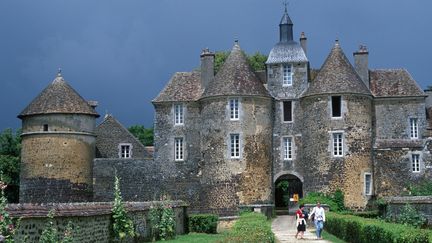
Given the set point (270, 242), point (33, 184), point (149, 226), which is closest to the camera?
point (270, 242)

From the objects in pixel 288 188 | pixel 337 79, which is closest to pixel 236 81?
pixel 337 79

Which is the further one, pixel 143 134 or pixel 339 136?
pixel 143 134

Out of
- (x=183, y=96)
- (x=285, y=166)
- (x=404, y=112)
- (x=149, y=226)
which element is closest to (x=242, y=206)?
(x=285, y=166)

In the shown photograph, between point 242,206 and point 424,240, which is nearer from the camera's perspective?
point 424,240

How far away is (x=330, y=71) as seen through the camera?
145 ft

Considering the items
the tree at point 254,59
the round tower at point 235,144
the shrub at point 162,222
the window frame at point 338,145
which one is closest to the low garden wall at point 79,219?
the shrub at point 162,222

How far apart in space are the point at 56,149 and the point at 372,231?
28197 mm

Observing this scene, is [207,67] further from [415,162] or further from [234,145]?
[415,162]

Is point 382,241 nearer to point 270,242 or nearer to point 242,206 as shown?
point 270,242

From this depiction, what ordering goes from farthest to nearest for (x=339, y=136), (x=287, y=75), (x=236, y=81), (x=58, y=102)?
(x=58, y=102), (x=287, y=75), (x=236, y=81), (x=339, y=136)

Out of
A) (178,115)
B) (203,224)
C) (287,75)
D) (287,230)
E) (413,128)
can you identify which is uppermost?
(287,75)

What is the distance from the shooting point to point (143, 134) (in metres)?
81.3

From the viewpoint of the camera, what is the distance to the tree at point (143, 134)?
80031 millimetres

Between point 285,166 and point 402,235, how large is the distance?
1083 inches
